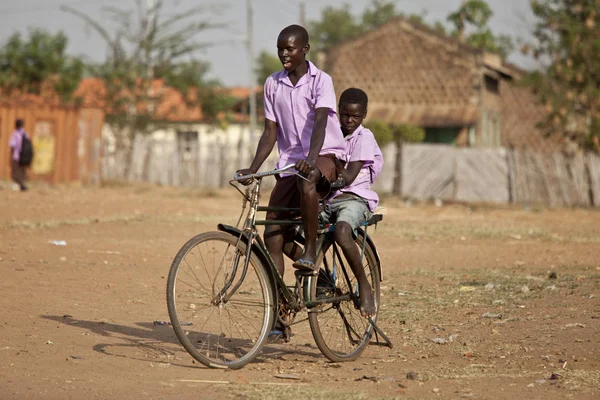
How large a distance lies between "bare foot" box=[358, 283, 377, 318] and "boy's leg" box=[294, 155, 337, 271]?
49 cm

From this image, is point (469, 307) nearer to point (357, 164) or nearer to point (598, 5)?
point (357, 164)

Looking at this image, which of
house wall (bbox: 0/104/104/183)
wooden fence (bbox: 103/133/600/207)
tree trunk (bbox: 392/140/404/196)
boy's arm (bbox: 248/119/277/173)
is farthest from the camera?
house wall (bbox: 0/104/104/183)

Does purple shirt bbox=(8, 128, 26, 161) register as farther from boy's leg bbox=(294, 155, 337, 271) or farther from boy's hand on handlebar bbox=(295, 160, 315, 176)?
boy's hand on handlebar bbox=(295, 160, 315, 176)

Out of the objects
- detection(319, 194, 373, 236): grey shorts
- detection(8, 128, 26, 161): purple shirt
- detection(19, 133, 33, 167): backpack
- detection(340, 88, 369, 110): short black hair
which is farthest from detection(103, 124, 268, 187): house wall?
detection(319, 194, 373, 236): grey shorts

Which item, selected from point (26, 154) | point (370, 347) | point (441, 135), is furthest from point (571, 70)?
point (370, 347)

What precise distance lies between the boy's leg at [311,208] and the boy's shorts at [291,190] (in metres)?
0.03

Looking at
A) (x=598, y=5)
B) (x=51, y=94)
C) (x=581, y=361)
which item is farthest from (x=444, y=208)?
(x=51, y=94)

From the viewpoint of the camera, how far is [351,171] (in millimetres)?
5887

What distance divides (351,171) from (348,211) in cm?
24

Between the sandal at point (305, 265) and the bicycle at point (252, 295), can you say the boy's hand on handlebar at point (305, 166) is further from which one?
the sandal at point (305, 265)

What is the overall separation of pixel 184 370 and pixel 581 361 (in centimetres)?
241

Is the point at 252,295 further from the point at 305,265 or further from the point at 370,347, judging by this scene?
the point at 370,347

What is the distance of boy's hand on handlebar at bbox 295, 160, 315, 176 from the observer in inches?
211

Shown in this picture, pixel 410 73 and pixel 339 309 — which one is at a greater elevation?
pixel 410 73
